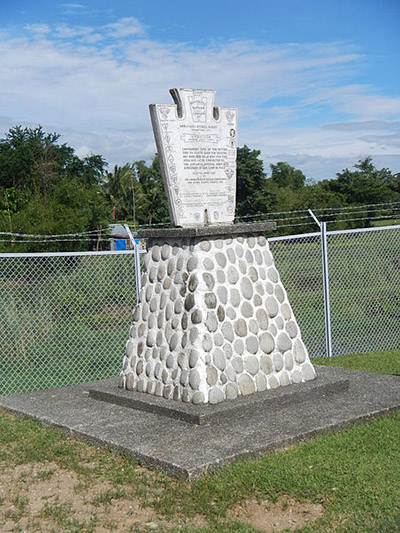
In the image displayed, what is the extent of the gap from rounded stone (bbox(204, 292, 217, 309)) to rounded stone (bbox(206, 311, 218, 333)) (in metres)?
0.07

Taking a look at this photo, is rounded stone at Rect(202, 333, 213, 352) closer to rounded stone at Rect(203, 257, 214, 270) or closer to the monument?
the monument

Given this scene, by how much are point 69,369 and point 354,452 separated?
4.85m

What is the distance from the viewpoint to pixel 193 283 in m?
6.47

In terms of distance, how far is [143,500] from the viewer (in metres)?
4.49

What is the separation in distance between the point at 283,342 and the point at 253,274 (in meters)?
0.76

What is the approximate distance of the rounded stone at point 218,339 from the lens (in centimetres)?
639

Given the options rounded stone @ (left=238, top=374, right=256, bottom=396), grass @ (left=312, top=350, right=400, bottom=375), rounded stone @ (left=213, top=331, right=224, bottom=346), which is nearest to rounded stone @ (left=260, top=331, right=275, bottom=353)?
rounded stone @ (left=238, top=374, right=256, bottom=396)

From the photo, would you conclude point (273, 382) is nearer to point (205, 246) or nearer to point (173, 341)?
point (173, 341)

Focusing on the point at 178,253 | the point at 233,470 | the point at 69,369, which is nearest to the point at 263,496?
the point at 233,470

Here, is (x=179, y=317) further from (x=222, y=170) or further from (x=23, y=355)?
(x=23, y=355)

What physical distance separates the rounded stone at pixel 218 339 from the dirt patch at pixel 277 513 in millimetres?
2186

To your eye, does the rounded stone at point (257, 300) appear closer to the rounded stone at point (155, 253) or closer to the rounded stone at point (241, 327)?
the rounded stone at point (241, 327)

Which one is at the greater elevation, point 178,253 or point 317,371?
point 178,253

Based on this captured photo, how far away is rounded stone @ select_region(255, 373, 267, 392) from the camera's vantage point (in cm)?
658
